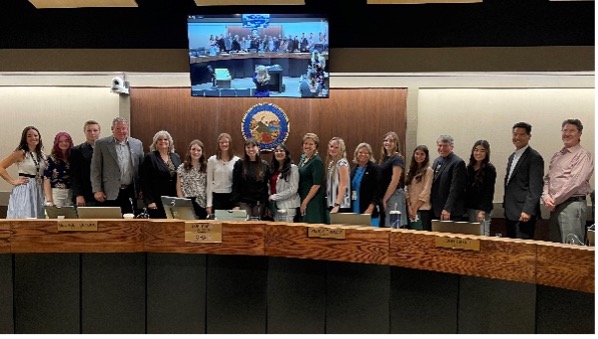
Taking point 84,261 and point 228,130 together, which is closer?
point 84,261

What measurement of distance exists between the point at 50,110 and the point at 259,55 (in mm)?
2743

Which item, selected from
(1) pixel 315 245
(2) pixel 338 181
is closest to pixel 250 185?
(2) pixel 338 181

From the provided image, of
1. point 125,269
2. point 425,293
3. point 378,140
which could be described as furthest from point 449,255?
point 378,140

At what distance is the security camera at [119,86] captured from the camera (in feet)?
18.0

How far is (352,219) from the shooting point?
7.89 feet

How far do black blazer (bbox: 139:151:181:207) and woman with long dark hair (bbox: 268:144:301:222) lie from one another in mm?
900

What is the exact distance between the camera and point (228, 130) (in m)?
5.84

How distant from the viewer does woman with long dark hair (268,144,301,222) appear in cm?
439

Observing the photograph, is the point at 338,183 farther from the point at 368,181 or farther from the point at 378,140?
the point at 378,140

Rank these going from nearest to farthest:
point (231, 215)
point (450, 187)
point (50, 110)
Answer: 1. point (231, 215)
2. point (450, 187)
3. point (50, 110)

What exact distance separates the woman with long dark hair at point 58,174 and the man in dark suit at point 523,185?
3.63 meters

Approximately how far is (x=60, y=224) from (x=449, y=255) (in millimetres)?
1639

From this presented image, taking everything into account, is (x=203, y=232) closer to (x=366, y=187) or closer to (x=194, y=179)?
(x=194, y=179)

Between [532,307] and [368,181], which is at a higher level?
[368,181]
